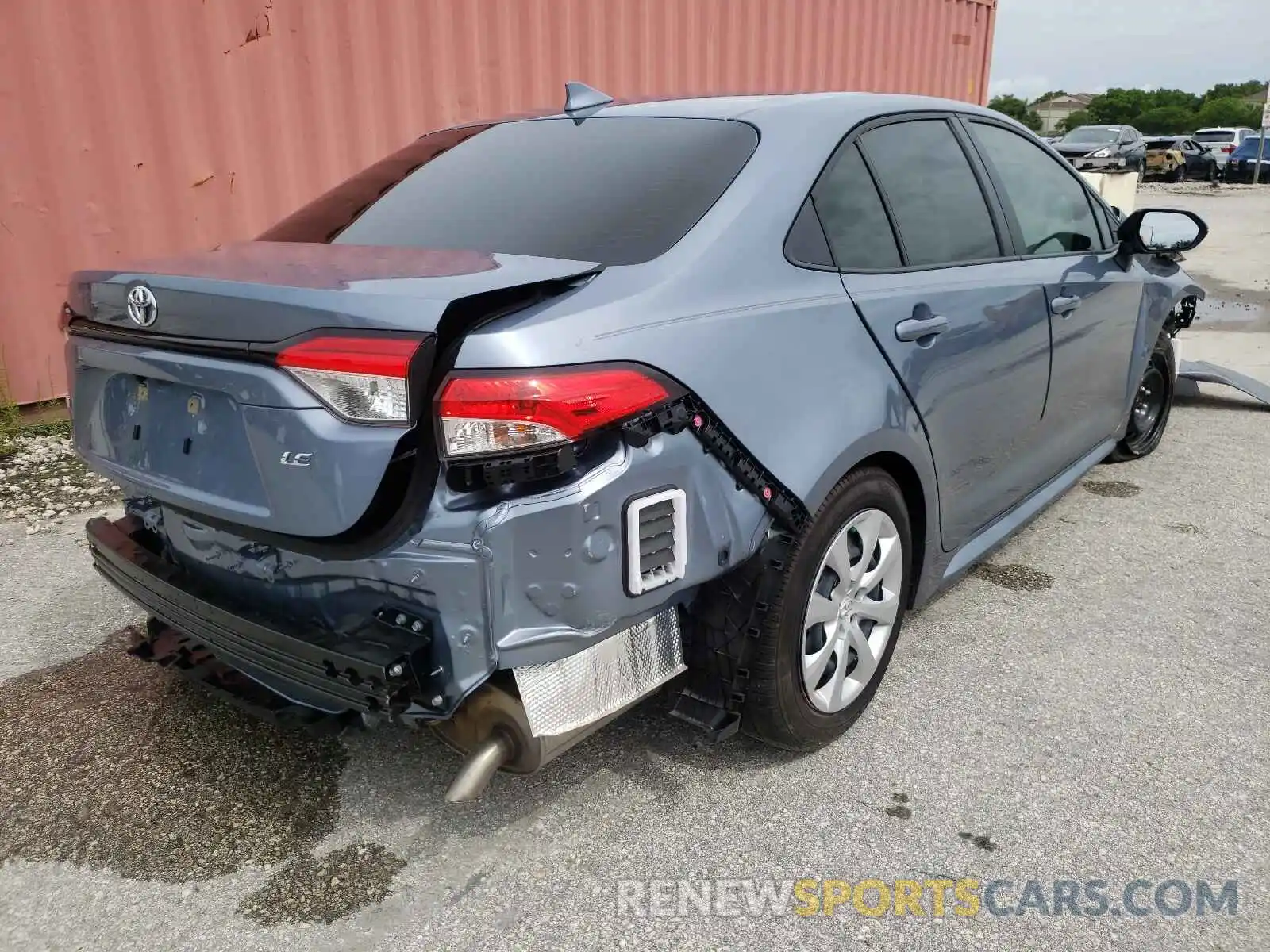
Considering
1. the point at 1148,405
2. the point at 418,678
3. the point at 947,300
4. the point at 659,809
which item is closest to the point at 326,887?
the point at 418,678

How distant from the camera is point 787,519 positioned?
217 cm

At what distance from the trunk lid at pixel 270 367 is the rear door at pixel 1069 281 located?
1.95m

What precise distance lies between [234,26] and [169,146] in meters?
Answer: 0.80

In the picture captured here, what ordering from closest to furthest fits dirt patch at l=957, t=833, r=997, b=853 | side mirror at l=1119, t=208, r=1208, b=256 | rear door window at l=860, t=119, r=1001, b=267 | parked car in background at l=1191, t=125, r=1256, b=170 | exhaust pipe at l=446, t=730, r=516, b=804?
1. exhaust pipe at l=446, t=730, r=516, b=804
2. dirt patch at l=957, t=833, r=997, b=853
3. rear door window at l=860, t=119, r=1001, b=267
4. side mirror at l=1119, t=208, r=1208, b=256
5. parked car in background at l=1191, t=125, r=1256, b=170

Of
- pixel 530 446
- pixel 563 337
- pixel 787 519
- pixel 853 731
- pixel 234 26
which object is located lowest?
pixel 853 731

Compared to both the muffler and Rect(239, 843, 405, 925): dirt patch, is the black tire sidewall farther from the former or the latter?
Rect(239, 843, 405, 925): dirt patch

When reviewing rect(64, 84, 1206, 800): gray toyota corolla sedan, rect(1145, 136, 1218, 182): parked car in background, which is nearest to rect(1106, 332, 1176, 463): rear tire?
rect(64, 84, 1206, 800): gray toyota corolla sedan

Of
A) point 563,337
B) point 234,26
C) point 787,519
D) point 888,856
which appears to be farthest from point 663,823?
point 234,26

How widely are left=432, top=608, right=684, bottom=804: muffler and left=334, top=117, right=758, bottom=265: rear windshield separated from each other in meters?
0.81

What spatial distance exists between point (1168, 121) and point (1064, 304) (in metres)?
67.3

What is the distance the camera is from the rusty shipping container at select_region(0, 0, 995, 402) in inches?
204

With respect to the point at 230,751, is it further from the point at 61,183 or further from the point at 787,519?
the point at 61,183

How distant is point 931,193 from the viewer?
287 cm

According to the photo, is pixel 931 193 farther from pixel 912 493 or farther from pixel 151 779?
pixel 151 779
